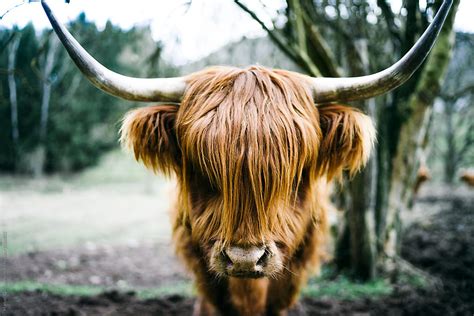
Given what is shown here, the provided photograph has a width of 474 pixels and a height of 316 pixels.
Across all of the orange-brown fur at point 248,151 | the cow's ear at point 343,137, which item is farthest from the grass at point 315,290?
the cow's ear at point 343,137

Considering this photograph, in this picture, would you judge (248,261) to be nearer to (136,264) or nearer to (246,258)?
(246,258)

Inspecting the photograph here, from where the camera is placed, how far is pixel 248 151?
6.98 feet

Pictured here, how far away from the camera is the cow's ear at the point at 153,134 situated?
2.60 metres

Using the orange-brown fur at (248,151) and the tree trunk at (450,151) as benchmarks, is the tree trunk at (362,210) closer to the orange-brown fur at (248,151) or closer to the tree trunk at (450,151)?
the orange-brown fur at (248,151)

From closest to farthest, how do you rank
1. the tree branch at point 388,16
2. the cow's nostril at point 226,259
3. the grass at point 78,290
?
the cow's nostril at point 226,259 < the tree branch at point 388,16 < the grass at point 78,290

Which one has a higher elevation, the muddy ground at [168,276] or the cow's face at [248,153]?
the cow's face at [248,153]

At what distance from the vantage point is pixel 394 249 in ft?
16.3

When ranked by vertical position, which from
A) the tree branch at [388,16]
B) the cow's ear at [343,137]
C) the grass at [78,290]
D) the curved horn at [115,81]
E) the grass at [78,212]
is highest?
the tree branch at [388,16]

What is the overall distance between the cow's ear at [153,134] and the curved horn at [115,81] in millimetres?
113

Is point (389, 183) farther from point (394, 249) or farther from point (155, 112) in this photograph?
point (155, 112)

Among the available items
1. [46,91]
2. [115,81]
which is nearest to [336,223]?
[115,81]

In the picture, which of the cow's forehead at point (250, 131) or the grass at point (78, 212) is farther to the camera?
the grass at point (78, 212)

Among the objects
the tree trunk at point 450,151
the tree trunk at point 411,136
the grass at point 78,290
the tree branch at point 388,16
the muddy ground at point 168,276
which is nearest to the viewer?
the muddy ground at point 168,276

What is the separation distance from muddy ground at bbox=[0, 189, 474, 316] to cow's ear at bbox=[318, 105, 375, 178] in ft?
6.66
